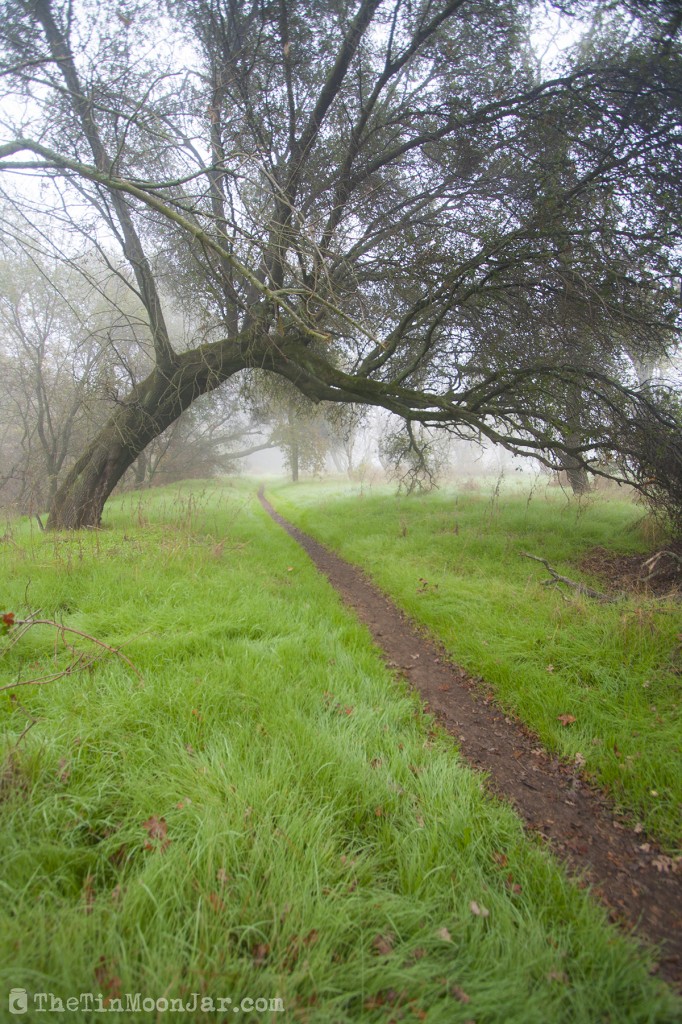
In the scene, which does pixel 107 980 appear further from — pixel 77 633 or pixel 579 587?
pixel 579 587

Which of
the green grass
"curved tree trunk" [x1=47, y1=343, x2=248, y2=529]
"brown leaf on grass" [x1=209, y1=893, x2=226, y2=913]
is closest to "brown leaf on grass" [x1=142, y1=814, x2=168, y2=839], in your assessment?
"brown leaf on grass" [x1=209, y1=893, x2=226, y2=913]

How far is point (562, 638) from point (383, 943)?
10.0ft

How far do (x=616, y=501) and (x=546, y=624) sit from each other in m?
8.34

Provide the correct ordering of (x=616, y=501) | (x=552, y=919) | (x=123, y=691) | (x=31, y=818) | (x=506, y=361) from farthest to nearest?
(x=616, y=501) < (x=506, y=361) < (x=123, y=691) < (x=31, y=818) < (x=552, y=919)

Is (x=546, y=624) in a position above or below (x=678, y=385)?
below

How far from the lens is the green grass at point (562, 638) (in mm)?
2531

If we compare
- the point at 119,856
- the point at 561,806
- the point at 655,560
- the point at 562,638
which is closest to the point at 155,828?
the point at 119,856

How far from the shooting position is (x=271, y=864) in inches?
63.6

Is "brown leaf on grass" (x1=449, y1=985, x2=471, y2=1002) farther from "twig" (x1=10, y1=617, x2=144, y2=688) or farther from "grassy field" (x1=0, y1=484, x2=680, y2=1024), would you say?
"twig" (x1=10, y1=617, x2=144, y2=688)

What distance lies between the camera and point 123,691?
2.71m

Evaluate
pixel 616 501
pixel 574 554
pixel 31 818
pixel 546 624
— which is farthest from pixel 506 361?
pixel 31 818

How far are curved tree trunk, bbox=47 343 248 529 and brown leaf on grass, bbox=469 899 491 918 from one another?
8.28 meters

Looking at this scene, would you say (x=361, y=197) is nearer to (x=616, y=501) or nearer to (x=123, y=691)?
(x=123, y=691)

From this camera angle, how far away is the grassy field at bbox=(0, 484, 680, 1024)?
1.29m
